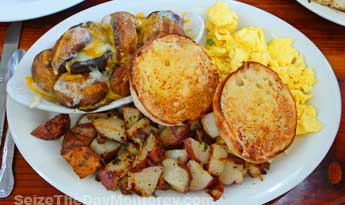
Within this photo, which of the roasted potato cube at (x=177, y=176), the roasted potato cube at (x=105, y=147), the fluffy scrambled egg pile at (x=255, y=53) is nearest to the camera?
the roasted potato cube at (x=177, y=176)

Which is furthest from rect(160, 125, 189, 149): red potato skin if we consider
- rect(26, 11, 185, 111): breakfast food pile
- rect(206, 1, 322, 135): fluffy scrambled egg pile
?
rect(206, 1, 322, 135): fluffy scrambled egg pile

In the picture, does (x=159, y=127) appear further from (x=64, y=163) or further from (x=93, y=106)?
(x=64, y=163)

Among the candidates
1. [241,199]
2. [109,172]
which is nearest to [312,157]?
[241,199]

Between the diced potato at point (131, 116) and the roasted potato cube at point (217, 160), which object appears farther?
the diced potato at point (131, 116)

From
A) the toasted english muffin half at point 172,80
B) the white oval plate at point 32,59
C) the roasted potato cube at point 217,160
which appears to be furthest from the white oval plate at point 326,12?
the roasted potato cube at point 217,160

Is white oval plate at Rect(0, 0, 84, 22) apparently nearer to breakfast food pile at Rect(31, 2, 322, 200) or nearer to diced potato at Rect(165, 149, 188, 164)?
breakfast food pile at Rect(31, 2, 322, 200)

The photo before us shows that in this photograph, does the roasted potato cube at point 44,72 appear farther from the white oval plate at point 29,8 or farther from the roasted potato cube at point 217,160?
the roasted potato cube at point 217,160
